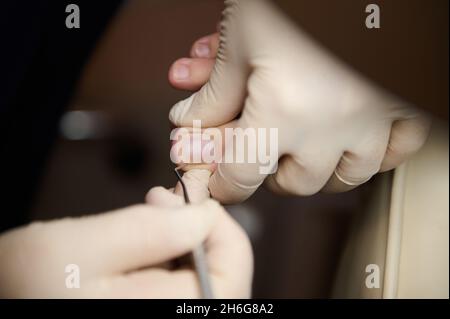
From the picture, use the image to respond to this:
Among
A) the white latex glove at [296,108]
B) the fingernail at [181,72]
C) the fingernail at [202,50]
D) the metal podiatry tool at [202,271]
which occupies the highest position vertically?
the fingernail at [202,50]

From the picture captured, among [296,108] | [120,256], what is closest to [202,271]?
Result: [120,256]

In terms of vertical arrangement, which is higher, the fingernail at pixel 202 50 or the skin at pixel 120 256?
the fingernail at pixel 202 50

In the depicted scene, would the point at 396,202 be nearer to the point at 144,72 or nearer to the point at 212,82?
the point at 212,82

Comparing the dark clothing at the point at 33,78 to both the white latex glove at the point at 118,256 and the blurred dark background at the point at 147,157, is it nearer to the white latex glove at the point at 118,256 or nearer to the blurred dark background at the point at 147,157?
the blurred dark background at the point at 147,157

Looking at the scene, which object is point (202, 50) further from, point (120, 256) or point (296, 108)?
point (120, 256)

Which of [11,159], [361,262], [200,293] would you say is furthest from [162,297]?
[11,159]

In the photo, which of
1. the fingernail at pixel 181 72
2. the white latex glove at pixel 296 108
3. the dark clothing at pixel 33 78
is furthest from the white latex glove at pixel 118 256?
the dark clothing at pixel 33 78
